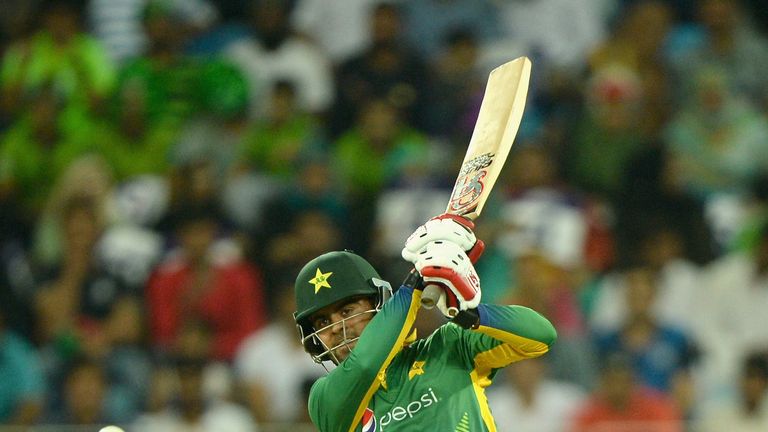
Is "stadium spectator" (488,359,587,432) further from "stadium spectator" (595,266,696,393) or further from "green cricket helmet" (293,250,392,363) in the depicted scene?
"green cricket helmet" (293,250,392,363)

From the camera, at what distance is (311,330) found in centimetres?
375

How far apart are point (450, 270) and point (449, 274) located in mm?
11

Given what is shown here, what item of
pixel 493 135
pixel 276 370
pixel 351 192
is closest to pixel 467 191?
pixel 493 135

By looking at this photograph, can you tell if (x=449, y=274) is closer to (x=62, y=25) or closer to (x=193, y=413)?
(x=193, y=413)

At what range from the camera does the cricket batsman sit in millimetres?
3379

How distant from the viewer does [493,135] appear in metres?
3.89

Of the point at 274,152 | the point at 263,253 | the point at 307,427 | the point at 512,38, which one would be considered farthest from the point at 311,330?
the point at 512,38

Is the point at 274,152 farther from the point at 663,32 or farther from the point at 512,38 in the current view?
the point at 663,32

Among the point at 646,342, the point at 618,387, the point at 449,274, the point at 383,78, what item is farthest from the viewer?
the point at 383,78

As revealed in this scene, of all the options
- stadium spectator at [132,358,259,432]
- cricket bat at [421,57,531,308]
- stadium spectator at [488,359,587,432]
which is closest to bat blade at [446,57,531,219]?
cricket bat at [421,57,531,308]

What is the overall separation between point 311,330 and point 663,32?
18.6 ft

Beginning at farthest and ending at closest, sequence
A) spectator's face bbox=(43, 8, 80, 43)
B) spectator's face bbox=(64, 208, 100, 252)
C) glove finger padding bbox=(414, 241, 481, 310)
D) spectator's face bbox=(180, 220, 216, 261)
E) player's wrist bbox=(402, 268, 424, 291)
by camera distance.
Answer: spectator's face bbox=(43, 8, 80, 43), spectator's face bbox=(64, 208, 100, 252), spectator's face bbox=(180, 220, 216, 261), player's wrist bbox=(402, 268, 424, 291), glove finger padding bbox=(414, 241, 481, 310)

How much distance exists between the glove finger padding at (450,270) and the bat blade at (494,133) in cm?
42

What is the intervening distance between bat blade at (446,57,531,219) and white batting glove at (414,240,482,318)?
0.42m
